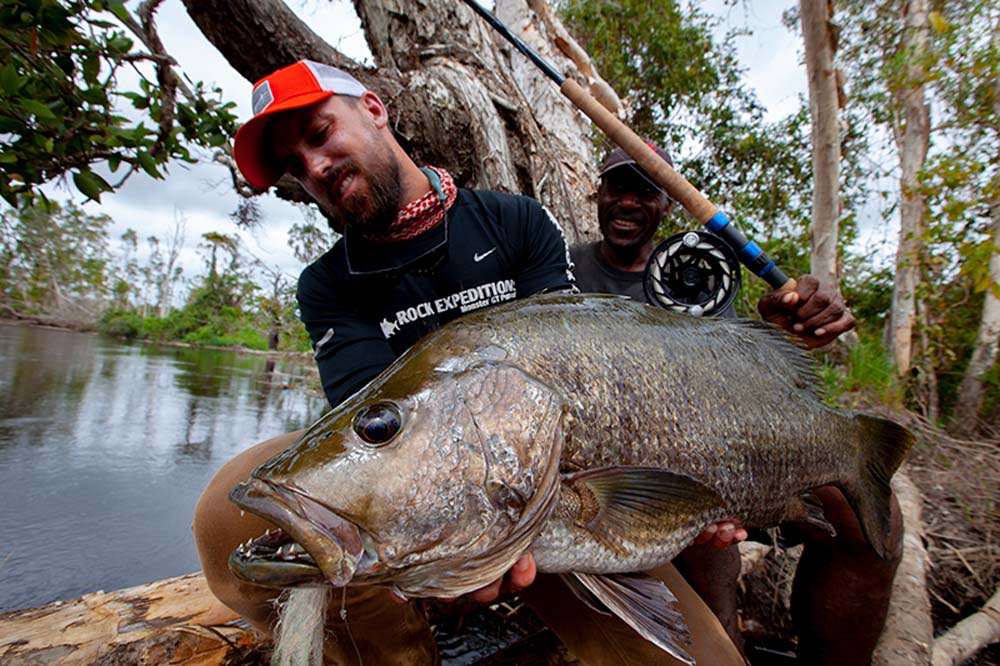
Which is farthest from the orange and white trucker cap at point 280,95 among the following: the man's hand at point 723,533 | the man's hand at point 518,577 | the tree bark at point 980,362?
the tree bark at point 980,362

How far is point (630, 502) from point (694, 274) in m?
1.29

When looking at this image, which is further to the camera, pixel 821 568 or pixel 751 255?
pixel 751 255

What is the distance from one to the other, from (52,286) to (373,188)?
4341 cm

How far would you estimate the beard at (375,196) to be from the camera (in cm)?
214

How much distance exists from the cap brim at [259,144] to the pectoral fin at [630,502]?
5.74ft

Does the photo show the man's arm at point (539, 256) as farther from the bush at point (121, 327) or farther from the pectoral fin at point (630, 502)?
the bush at point (121, 327)

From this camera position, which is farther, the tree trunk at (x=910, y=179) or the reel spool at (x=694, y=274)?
the tree trunk at (x=910, y=179)

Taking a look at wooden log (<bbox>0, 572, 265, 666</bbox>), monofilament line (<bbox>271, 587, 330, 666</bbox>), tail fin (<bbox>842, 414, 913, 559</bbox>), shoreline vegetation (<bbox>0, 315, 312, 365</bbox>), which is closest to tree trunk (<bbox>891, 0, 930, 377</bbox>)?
tail fin (<bbox>842, 414, 913, 559</bbox>)

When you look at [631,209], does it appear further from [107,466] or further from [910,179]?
[910,179]

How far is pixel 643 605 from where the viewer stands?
1.33m

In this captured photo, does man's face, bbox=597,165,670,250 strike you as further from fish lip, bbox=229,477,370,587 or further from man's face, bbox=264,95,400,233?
fish lip, bbox=229,477,370,587

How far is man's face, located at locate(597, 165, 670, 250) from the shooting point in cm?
314

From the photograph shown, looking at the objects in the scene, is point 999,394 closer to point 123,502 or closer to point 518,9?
point 518,9

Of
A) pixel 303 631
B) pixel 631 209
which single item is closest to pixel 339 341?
pixel 303 631
